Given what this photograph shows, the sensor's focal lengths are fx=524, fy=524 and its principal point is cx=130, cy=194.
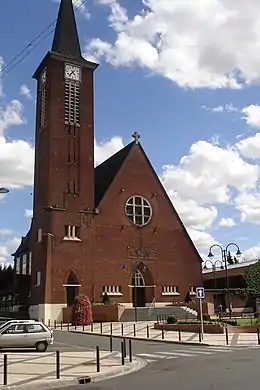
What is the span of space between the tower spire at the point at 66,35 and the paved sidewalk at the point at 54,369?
4319cm

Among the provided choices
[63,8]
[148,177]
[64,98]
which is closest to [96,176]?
[148,177]

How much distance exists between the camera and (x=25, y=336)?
76.4 feet

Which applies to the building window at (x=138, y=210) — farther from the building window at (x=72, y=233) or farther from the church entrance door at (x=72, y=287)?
the church entrance door at (x=72, y=287)

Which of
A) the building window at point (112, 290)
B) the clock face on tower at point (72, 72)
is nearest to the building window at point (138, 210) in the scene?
the building window at point (112, 290)

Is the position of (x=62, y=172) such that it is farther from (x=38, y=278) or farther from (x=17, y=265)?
(x=17, y=265)

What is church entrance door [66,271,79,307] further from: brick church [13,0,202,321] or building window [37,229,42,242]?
building window [37,229,42,242]

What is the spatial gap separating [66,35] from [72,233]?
22801 millimetres

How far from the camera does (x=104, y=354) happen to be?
21.3 metres

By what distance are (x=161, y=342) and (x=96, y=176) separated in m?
39.2

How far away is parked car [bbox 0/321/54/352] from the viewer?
2305 cm

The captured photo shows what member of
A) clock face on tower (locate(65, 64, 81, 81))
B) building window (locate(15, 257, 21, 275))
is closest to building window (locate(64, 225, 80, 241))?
building window (locate(15, 257, 21, 275))

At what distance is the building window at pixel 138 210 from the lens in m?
58.4

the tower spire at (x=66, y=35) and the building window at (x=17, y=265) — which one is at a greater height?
the tower spire at (x=66, y=35)

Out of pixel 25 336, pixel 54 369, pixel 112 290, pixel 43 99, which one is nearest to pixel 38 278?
pixel 112 290
